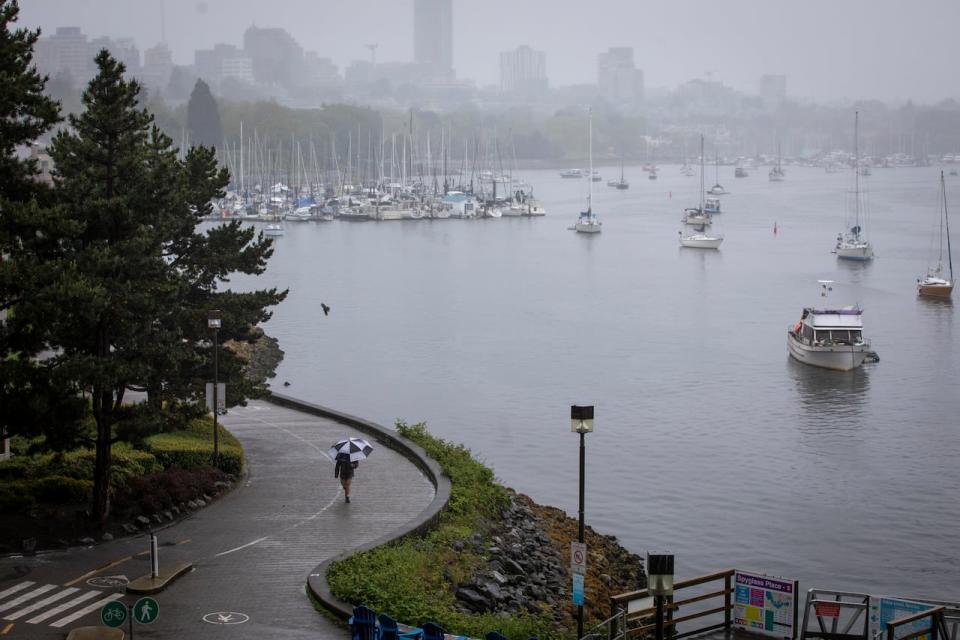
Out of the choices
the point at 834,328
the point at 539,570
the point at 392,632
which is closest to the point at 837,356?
the point at 834,328

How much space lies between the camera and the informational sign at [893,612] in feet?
59.3

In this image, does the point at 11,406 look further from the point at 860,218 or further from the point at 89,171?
the point at 860,218

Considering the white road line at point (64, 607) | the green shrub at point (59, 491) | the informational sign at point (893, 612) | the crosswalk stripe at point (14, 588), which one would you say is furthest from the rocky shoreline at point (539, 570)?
the green shrub at point (59, 491)

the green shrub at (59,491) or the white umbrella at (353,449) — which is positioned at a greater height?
the white umbrella at (353,449)

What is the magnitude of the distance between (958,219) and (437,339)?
94.6m

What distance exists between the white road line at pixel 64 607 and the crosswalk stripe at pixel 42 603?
0.70 ft

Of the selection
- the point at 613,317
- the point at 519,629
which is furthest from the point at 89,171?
the point at 613,317

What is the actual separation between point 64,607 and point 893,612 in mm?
11299

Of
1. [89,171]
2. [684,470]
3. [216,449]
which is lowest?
[684,470]

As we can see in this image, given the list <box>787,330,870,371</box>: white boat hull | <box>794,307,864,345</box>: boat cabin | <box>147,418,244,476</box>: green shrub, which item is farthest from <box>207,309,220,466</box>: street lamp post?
<box>794,307,864,345</box>: boat cabin

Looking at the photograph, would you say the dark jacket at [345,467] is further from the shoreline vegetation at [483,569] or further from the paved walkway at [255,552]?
the shoreline vegetation at [483,569]

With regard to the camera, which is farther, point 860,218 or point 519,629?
point 860,218

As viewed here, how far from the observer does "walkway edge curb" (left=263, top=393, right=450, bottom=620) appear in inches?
747

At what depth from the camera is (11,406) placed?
21.8 metres
